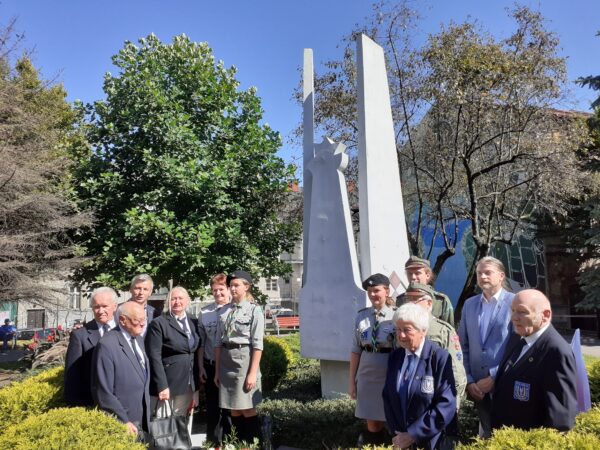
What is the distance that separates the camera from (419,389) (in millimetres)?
3006

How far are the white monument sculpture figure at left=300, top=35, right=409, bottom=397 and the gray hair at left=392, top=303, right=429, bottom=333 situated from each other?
285 centimetres

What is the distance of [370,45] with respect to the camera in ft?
22.2

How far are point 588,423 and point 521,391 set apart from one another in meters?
0.43

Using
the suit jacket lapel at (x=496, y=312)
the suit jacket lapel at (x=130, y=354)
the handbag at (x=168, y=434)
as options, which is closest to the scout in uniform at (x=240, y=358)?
the handbag at (x=168, y=434)

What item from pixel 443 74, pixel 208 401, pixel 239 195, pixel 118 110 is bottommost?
pixel 208 401

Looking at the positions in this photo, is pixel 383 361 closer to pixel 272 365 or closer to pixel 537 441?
pixel 537 441

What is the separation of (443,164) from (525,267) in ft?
52.8

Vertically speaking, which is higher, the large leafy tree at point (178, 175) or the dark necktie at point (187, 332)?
the large leafy tree at point (178, 175)

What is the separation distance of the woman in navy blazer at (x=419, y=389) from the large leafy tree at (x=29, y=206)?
9.19 metres

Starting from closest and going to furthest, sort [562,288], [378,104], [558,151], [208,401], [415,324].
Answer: [415,324] < [208,401] < [378,104] < [558,151] < [562,288]

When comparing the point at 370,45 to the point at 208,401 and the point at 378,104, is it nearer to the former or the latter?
the point at 378,104

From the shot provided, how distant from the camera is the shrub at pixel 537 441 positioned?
7.53 feet

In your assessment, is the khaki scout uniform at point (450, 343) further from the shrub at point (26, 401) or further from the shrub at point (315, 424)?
the shrub at point (26, 401)

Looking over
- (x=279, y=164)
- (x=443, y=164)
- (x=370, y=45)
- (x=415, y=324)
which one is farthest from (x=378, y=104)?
(x=443, y=164)
